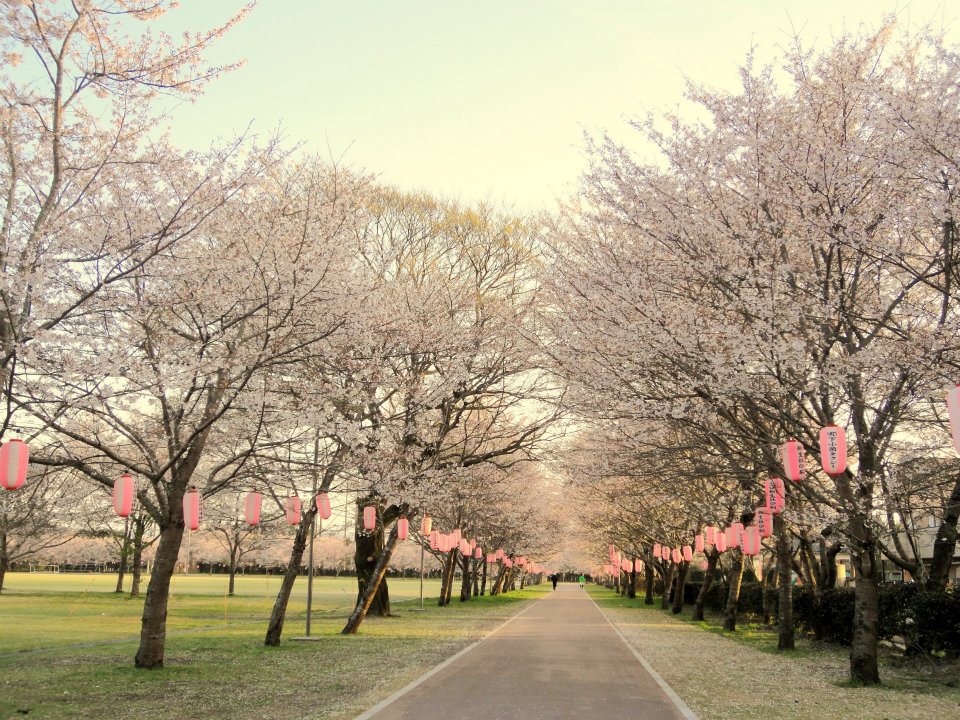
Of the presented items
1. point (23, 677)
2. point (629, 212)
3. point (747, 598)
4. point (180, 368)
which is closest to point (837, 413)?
point (629, 212)

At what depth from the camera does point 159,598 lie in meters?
12.5

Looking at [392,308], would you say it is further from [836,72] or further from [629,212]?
[836,72]

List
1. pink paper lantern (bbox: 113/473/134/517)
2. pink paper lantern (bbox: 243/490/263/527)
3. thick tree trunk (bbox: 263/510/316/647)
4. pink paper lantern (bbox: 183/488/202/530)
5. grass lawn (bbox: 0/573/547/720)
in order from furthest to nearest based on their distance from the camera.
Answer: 1. thick tree trunk (bbox: 263/510/316/647)
2. pink paper lantern (bbox: 243/490/263/527)
3. pink paper lantern (bbox: 183/488/202/530)
4. pink paper lantern (bbox: 113/473/134/517)
5. grass lawn (bbox: 0/573/547/720)

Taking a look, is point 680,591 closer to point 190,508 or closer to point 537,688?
point 537,688

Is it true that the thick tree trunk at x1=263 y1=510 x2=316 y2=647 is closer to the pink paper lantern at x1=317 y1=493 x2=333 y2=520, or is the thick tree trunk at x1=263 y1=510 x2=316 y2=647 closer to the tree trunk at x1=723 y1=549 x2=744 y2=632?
the pink paper lantern at x1=317 y1=493 x2=333 y2=520

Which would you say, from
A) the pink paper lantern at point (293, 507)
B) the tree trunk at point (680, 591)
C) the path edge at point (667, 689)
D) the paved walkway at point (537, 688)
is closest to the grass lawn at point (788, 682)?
the path edge at point (667, 689)

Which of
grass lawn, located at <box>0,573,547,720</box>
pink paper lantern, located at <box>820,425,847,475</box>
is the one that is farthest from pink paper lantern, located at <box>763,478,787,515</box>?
grass lawn, located at <box>0,573,547,720</box>

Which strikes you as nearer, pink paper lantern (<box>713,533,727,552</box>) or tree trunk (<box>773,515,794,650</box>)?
tree trunk (<box>773,515,794,650</box>)

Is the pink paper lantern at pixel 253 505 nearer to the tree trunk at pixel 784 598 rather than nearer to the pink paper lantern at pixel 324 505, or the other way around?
the pink paper lantern at pixel 324 505

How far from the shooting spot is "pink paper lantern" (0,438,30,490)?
849cm

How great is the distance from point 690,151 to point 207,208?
7.22m

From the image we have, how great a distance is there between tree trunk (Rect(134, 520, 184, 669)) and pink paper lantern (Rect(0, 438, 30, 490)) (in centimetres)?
409

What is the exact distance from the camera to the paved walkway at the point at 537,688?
9.02 m

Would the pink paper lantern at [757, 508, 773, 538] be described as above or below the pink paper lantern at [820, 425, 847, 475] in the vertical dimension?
below
